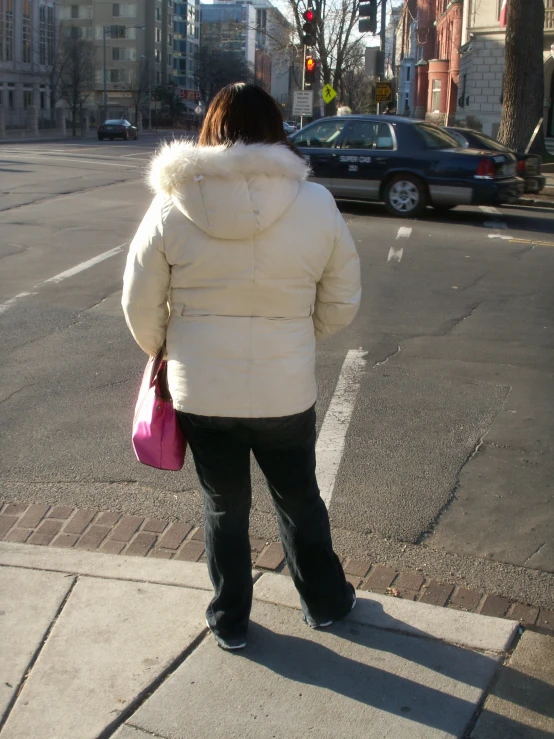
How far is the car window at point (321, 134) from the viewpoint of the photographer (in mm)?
15984

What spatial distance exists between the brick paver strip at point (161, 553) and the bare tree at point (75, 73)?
245 ft

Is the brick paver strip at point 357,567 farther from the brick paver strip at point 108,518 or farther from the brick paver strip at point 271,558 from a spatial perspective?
the brick paver strip at point 108,518

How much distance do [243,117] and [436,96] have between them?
57098mm

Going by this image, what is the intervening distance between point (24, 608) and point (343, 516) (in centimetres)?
163

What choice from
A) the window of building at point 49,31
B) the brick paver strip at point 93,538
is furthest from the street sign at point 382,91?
the window of building at point 49,31

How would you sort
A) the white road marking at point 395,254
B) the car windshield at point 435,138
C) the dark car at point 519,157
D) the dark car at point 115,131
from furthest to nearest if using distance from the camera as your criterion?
the dark car at point 115,131 < the dark car at point 519,157 < the car windshield at point 435,138 < the white road marking at point 395,254

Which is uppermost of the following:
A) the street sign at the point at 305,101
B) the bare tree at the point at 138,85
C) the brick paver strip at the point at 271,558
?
Result: the bare tree at the point at 138,85

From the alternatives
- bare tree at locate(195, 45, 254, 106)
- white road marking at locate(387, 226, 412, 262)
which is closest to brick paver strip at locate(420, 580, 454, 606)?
white road marking at locate(387, 226, 412, 262)

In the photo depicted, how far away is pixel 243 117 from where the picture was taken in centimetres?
279

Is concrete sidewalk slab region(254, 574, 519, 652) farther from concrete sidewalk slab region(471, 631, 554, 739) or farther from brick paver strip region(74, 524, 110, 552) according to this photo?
brick paver strip region(74, 524, 110, 552)

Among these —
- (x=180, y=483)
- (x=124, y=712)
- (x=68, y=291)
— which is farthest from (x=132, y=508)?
(x=68, y=291)

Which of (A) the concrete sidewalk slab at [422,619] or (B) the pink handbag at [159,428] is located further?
(A) the concrete sidewalk slab at [422,619]

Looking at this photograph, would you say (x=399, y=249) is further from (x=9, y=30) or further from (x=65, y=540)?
(x=9, y=30)

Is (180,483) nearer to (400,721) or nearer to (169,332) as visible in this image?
(169,332)
